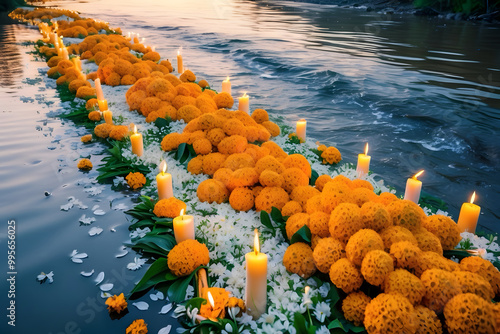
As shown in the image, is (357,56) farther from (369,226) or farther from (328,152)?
(369,226)

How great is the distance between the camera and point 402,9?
1594 inches

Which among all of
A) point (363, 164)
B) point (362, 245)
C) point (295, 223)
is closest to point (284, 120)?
point (363, 164)

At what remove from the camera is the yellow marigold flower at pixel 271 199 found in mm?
3338

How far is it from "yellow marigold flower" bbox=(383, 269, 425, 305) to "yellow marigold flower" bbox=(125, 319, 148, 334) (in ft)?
5.27

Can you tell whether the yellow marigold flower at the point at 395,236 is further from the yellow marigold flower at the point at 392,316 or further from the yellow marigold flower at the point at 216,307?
the yellow marigold flower at the point at 216,307

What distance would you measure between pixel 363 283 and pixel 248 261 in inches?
34.5

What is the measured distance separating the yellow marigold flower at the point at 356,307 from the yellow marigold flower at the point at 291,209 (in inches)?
41.3

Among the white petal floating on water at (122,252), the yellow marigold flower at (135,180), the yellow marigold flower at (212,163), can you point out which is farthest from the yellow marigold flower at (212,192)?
the white petal floating on water at (122,252)

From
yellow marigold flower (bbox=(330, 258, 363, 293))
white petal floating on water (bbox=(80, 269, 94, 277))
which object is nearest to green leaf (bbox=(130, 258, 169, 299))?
white petal floating on water (bbox=(80, 269, 94, 277))

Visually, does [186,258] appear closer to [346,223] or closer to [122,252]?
[122,252]

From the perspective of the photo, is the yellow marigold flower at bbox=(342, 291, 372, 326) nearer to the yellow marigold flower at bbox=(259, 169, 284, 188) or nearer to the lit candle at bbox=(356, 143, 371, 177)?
the yellow marigold flower at bbox=(259, 169, 284, 188)

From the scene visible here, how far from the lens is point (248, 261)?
2191mm

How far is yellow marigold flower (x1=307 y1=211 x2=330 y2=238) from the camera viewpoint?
2.70m

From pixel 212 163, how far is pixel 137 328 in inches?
86.3
